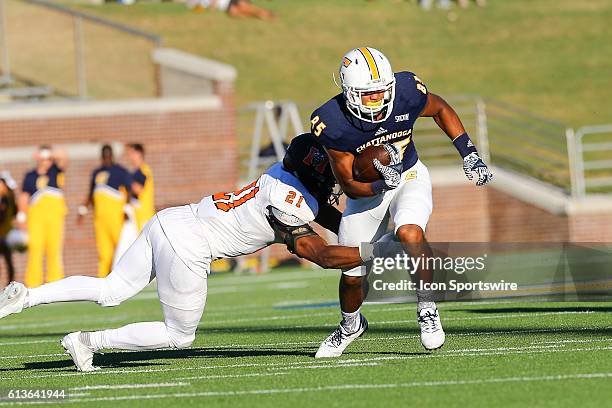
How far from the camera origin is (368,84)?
798 cm

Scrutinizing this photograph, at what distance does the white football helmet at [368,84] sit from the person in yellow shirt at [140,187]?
10.3 m

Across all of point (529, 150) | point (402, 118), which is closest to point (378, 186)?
point (402, 118)

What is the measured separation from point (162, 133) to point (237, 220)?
13.2 metres

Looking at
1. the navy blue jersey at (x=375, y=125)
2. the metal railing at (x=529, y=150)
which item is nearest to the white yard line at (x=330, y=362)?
the navy blue jersey at (x=375, y=125)

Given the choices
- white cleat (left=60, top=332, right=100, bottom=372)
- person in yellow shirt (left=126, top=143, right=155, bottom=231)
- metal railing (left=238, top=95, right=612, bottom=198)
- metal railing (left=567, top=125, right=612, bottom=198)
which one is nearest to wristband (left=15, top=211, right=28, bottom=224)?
person in yellow shirt (left=126, top=143, right=155, bottom=231)

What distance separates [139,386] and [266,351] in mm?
1776

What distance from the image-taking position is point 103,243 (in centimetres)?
1802

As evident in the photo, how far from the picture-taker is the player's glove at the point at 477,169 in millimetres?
8234

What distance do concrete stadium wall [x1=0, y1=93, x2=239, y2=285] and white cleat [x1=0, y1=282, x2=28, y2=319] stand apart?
12.9 meters

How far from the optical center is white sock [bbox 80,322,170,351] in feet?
26.5

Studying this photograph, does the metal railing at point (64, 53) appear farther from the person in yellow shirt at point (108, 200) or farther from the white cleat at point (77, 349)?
the white cleat at point (77, 349)

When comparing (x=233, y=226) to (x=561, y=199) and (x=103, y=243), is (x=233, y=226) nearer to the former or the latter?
(x=103, y=243)

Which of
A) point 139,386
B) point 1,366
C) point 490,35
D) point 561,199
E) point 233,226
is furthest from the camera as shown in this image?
point 490,35

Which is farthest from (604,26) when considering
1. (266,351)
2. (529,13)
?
(266,351)
